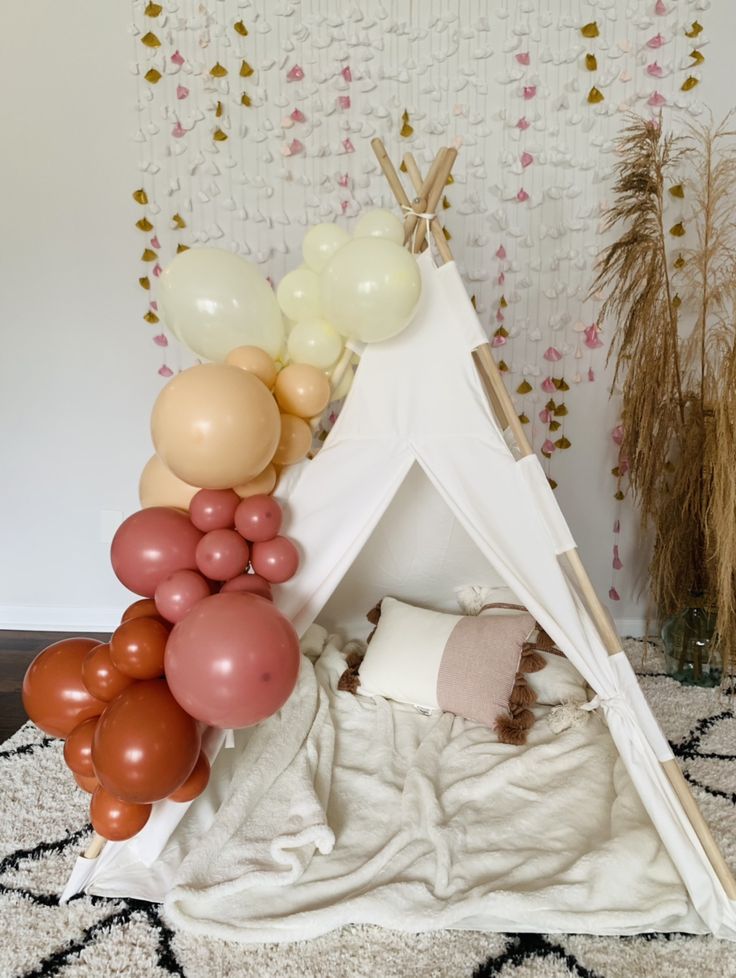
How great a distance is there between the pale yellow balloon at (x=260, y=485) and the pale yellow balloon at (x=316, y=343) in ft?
0.86

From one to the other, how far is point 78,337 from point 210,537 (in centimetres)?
169

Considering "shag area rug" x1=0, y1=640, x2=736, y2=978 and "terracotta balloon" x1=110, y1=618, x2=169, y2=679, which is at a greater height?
"terracotta balloon" x1=110, y1=618, x2=169, y2=679

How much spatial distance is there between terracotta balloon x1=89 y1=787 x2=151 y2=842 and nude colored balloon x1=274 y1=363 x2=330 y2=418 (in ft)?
2.75

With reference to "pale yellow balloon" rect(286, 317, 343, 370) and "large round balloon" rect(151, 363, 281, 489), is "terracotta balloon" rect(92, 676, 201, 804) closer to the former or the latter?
"large round balloon" rect(151, 363, 281, 489)

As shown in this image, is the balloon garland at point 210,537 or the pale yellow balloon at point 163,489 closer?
the balloon garland at point 210,537

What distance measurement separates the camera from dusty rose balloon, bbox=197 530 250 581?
1451mm

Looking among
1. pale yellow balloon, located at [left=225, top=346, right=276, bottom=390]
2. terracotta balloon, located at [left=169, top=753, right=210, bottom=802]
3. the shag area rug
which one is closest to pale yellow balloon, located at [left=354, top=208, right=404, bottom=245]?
pale yellow balloon, located at [left=225, top=346, right=276, bottom=390]

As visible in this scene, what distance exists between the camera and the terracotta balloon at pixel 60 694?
1.47 metres

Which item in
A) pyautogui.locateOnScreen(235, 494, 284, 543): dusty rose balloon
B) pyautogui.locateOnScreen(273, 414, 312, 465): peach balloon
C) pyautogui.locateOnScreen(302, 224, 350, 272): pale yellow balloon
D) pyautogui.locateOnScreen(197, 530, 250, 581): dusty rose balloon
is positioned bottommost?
pyautogui.locateOnScreen(197, 530, 250, 581): dusty rose balloon

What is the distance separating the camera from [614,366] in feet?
8.95

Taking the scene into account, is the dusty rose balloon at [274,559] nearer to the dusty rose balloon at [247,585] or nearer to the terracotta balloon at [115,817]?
the dusty rose balloon at [247,585]

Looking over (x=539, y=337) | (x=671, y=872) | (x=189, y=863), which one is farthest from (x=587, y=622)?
(x=539, y=337)

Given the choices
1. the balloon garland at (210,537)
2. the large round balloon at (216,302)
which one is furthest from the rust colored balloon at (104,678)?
the large round balloon at (216,302)

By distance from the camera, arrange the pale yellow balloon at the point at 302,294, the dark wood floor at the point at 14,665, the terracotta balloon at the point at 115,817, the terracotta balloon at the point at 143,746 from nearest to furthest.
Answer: the terracotta balloon at the point at 143,746 → the terracotta balloon at the point at 115,817 → the pale yellow balloon at the point at 302,294 → the dark wood floor at the point at 14,665
